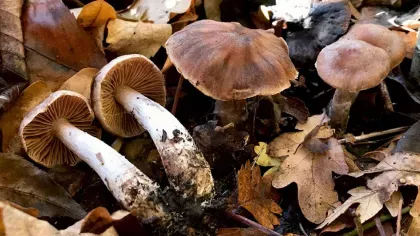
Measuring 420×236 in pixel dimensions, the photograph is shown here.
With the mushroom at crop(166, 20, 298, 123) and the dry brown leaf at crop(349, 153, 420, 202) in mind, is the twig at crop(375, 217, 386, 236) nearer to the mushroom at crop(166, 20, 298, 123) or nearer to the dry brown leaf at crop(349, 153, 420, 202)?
the dry brown leaf at crop(349, 153, 420, 202)

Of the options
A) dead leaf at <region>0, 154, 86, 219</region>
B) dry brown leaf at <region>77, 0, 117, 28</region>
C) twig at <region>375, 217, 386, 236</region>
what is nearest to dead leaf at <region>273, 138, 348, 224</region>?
twig at <region>375, 217, 386, 236</region>

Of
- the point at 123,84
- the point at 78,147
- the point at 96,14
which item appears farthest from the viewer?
the point at 96,14

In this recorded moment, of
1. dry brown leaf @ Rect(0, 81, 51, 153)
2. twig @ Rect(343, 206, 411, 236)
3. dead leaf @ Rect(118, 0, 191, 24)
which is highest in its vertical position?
dead leaf @ Rect(118, 0, 191, 24)

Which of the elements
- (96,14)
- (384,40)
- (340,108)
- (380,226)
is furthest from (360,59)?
(96,14)

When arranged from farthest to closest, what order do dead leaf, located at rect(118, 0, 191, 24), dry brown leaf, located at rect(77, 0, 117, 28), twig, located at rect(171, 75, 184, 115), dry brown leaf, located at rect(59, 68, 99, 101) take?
dead leaf, located at rect(118, 0, 191, 24), dry brown leaf, located at rect(77, 0, 117, 28), twig, located at rect(171, 75, 184, 115), dry brown leaf, located at rect(59, 68, 99, 101)

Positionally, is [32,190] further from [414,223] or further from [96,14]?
[414,223]
